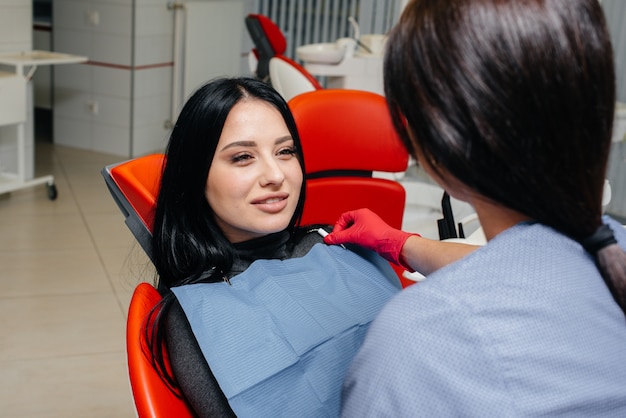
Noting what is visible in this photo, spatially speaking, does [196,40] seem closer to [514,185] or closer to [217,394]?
[217,394]

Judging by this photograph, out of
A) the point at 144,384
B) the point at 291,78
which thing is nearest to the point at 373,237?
the point at 144,384

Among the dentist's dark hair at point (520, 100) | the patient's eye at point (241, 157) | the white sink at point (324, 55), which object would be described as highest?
the dentist's dark hair at point (520, 100)

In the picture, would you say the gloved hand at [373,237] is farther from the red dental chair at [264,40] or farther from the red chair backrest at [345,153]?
the red dental chair at [264,40]

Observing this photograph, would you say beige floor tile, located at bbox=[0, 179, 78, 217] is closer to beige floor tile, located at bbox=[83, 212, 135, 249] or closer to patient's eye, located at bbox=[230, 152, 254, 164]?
beige floor tile, located at bbox=[83, 212, 135, 249]

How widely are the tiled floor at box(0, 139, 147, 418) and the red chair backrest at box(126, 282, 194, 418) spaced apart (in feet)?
1.65

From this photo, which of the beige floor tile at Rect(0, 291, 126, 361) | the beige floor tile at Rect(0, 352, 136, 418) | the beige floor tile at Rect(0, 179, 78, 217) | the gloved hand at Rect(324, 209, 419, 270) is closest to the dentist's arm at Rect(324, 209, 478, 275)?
the gloved hand at Rect(324, 209, 419, 270)

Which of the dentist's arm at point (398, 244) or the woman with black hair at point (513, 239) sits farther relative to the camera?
the dentist's arm at point (398, 244)

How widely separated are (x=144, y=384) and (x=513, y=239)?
2.21 ft

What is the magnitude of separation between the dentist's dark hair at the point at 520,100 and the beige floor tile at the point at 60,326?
2340mm

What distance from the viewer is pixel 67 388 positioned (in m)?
2.55

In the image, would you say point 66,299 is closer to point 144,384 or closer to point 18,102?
point 18,102

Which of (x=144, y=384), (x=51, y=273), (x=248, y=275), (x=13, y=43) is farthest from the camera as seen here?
(x=13, y=43)

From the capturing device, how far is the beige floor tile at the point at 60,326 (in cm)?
279

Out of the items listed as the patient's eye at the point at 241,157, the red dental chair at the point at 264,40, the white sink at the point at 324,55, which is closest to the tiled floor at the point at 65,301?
the patient's eye at the point at 241,157
